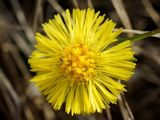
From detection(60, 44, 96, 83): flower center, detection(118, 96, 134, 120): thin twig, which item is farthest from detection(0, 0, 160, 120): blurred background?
detection(60, 44, 96, 83): flower center

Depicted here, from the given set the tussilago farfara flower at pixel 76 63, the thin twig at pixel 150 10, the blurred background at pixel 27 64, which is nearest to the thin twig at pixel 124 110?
the tussilago farfara flower at pixel 76 63

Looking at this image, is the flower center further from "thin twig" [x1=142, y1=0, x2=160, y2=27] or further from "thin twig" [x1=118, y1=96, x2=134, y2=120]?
"thin twig" [x1=142, y1=0, x2=160, y2=27]

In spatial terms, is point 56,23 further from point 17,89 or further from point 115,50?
point 17,89

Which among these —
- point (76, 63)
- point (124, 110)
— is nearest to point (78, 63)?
point (76, 63)

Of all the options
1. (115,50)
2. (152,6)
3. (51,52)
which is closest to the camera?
(115,50)

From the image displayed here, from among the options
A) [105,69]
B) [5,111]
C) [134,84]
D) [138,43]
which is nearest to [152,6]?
[138,43]

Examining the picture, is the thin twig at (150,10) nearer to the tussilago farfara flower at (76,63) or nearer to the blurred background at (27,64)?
the blurred background at (27,64)
